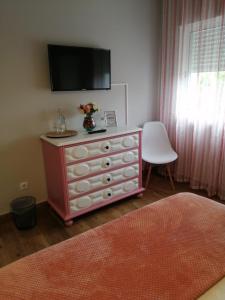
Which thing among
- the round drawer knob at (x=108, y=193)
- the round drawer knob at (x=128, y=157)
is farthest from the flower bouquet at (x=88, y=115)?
the round drawer knob at (x=108, y=193)

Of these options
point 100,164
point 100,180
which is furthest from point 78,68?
point 100,180

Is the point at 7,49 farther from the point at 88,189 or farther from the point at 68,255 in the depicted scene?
the point at 68,255

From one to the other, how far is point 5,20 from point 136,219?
2.13 m

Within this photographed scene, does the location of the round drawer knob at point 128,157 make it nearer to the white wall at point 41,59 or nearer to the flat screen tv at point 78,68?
the white wall at point 41,59

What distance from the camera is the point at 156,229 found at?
137 cm

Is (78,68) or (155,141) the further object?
(155,141)

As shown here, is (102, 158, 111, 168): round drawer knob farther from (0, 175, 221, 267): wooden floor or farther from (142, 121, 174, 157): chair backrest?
(142, 121, 174, 157): chair backrest

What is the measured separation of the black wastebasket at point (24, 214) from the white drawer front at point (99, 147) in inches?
25.7

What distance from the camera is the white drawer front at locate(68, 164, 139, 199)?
2355 mm

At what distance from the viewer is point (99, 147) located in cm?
242

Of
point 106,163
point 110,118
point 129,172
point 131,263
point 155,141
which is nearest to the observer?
point 131,263

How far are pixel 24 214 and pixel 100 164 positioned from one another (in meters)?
0.91

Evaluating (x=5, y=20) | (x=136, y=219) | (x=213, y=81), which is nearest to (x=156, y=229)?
(x=136, y=219)

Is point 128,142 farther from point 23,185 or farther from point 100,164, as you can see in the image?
point 23,185
